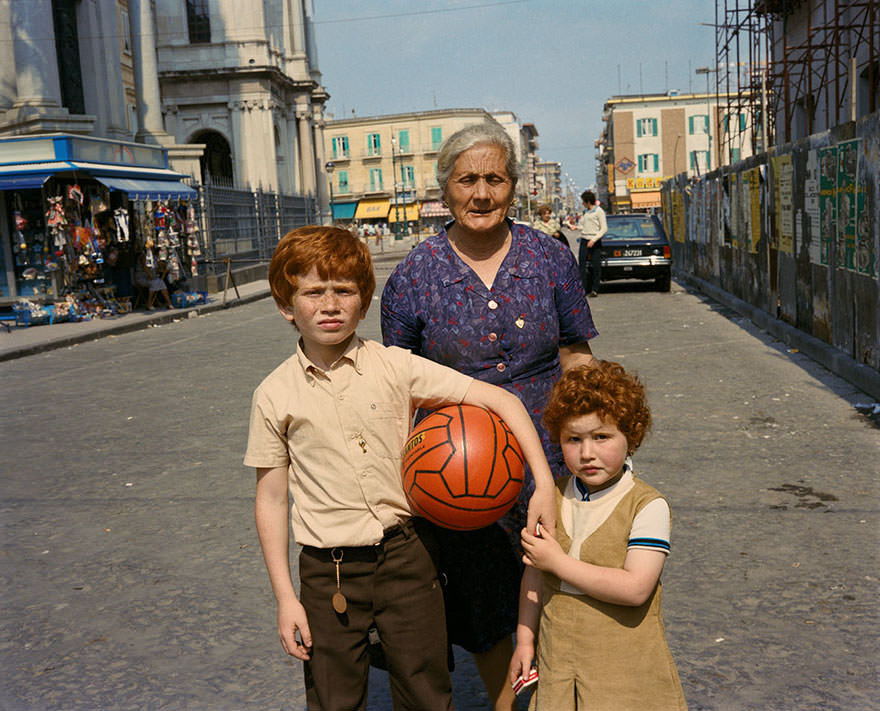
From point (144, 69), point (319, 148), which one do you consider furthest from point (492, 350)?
point (319, 148)

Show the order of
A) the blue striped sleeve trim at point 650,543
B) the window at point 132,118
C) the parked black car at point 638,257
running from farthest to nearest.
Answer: the window at point 132,118 → the parked black car at point 638,257 → the blue striped sleeve trim at point 650,543

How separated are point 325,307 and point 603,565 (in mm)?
969

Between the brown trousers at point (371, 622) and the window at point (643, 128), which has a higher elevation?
the window at point (643, 128)

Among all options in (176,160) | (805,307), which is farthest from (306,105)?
(805,307)

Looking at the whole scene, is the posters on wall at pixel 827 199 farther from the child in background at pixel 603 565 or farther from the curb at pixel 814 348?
the child in background at pixel 603 565

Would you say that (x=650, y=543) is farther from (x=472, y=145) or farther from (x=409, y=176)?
(x=409, y=176)

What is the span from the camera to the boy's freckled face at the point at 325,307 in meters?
2.60

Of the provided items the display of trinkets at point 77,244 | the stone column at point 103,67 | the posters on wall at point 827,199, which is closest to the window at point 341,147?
the stone column at point 103,67

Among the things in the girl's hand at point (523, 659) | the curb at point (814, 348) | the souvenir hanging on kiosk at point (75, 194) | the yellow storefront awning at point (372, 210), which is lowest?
the curb at point (814, 348)

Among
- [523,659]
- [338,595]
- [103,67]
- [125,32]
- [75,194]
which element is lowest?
[523,659]

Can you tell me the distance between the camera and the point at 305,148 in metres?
67.4

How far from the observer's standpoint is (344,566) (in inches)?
103

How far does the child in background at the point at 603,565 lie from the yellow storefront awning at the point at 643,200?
9745 cm

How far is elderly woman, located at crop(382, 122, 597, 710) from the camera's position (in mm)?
3072
